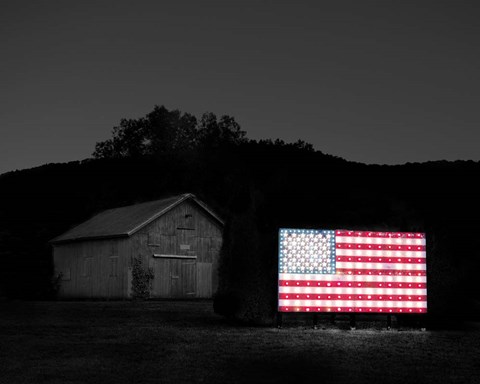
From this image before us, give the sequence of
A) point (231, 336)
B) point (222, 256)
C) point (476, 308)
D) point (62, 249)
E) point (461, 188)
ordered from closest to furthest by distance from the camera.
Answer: point (231, 336), point (222, 256), point (476, 308), point (62, 249), point (461, 188)

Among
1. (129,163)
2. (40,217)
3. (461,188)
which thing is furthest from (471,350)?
(129,163)

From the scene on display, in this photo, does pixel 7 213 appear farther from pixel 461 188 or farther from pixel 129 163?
pixel 461 188

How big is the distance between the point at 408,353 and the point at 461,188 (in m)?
67.6

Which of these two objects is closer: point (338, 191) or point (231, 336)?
point (231, 336)

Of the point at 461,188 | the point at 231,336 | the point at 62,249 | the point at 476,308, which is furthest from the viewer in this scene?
the point at 461,188

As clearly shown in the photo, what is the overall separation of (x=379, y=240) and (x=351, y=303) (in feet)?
6.33

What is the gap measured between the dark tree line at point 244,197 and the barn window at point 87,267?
157 inches

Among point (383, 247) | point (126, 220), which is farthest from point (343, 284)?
point (126, 220)

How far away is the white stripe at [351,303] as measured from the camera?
20.6 meters

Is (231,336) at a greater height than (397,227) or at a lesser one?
lesser

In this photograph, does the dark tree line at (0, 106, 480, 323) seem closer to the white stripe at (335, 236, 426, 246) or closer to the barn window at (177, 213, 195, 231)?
the white stripe at (335, 236, 426, 246)

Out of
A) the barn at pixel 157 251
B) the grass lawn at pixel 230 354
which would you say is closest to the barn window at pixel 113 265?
the barn at pixel 157 251

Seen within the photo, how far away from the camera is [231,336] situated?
1839cm

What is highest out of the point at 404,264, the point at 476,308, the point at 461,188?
the point at 461,188
